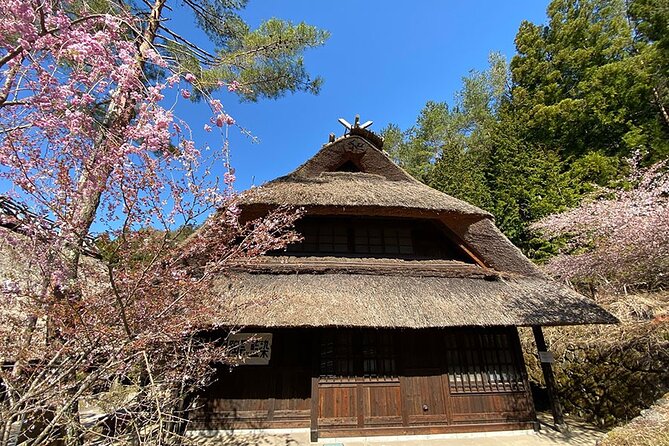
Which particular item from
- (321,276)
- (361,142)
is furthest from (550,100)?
(321,276)

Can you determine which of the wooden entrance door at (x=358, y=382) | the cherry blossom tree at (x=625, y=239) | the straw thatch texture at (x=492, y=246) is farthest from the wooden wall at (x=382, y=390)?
the cherry blossom tree at (x=625, y=239)

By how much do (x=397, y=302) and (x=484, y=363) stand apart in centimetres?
247

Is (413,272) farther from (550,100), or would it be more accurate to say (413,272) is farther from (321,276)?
(550,100)

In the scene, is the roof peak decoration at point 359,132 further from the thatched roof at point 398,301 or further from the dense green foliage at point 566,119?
the dense green foliage at point 566,119

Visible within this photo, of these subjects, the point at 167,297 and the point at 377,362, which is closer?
the point at 167,297

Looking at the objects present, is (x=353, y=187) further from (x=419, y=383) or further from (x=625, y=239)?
(x=625, y=239)

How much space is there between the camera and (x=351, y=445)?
17.9 ft

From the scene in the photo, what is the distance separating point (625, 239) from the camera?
7586 millimetres

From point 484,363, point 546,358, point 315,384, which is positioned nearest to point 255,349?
point 315,384

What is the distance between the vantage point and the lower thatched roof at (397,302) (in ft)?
17.9

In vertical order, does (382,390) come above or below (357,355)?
below

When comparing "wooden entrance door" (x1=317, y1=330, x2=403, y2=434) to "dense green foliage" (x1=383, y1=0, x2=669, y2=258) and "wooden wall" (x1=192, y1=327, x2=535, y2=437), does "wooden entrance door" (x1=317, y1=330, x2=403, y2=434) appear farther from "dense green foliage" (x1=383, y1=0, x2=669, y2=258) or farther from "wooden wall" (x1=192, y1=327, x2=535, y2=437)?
"dense green foliage" (x1=383, y1=0, x2=669, y2=258)

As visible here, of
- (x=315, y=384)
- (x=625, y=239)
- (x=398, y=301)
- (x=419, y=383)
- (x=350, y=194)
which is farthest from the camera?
(x=625, y=239)

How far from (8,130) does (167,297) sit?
201 centimetres
